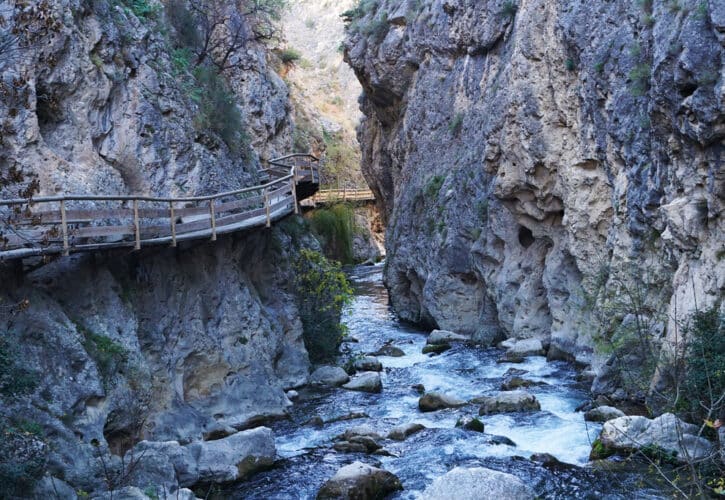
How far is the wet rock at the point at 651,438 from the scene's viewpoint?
12203 millimetres

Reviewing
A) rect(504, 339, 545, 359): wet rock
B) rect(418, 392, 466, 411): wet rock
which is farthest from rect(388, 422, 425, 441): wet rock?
rect(504, 339, 545, 359): wet rock

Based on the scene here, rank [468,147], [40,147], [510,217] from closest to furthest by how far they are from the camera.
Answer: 1. [40,147]
2. [510,217]
3. [468,147]

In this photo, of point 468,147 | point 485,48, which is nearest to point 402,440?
point 468,147

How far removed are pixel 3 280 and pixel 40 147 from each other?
3.50 m

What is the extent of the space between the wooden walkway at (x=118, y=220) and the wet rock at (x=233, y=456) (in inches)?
164

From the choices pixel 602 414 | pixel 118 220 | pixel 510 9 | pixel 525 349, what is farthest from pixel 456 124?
pixel 602 414

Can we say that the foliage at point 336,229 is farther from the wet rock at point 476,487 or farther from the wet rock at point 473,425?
the wet rock at point 476,487

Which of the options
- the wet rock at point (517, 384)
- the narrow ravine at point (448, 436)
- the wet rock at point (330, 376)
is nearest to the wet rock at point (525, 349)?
the narrow ravine at point (448, 436)

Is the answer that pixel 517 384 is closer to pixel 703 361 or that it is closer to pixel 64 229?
pixel 703 361

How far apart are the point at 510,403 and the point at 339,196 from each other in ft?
125

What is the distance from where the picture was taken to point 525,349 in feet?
74.8

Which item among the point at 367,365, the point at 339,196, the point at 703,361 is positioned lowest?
the point at 367,365

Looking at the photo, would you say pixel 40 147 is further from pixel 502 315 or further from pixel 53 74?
pixel 502 315

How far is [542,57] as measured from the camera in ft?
76.6
